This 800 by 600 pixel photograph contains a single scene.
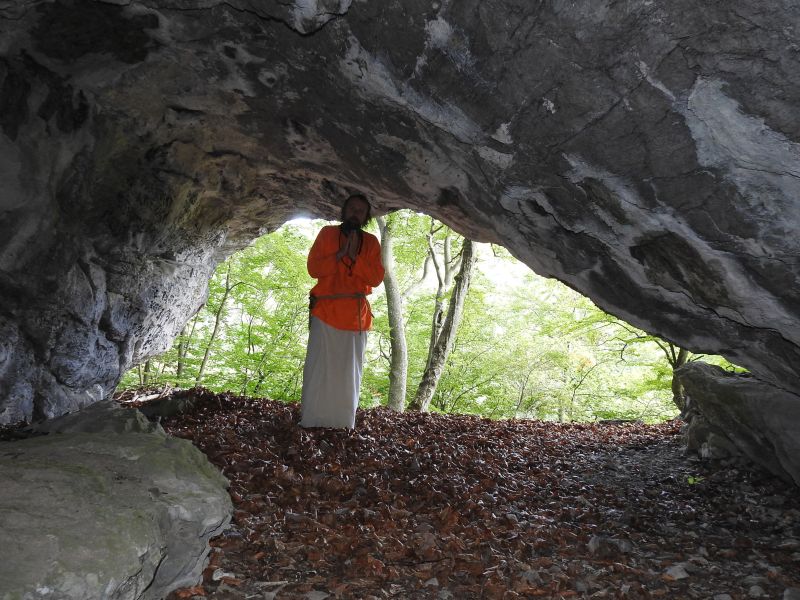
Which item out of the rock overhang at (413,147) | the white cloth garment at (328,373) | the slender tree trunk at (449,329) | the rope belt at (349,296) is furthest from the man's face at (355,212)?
the slender tree trunk at (449,329)

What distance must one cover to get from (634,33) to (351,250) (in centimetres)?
425

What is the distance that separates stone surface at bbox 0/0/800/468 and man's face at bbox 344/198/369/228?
1.04 feet

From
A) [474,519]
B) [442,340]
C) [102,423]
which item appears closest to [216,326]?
[442,340]

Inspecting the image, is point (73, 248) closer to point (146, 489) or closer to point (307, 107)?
point (307, 107)

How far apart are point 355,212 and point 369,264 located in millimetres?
747

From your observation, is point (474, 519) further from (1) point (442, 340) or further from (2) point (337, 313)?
(1) point (442, 340)

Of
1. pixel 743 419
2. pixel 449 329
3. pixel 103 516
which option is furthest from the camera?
pixel 449 329

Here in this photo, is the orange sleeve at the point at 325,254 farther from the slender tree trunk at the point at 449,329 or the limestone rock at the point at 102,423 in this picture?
the slender tree trunk at the point at 449,329

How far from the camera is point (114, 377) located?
25.4 ft

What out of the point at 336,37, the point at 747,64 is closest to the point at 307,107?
the point at 336,37

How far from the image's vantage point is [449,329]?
11.6 m

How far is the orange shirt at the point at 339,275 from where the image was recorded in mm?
6562

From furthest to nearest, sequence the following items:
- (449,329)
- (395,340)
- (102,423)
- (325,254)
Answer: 1. (395,340)
2. (449,329)
3. (325,254)
4. (102,423)

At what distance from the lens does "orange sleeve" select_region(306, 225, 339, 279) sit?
6.55m
